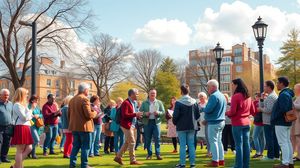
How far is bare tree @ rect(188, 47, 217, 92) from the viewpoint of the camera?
7481 centimetres

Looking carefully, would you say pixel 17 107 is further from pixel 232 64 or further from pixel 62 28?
pixel 232 64

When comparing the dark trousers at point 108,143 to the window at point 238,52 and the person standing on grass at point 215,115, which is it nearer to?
the person standing on grass at point 215,115

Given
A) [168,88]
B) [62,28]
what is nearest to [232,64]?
[168,88]

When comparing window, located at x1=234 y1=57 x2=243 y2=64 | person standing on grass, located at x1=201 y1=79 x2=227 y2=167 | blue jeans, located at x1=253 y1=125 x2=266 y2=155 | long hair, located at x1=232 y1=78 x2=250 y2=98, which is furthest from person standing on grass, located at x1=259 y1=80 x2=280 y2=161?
window, located at x1=234 y1=57 x2=243 y2=64

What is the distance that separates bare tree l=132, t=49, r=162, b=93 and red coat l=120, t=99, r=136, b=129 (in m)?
57.6

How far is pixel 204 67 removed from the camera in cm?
7675

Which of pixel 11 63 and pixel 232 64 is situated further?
pixel 232 64

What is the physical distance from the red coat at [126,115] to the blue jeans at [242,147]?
9.80 feet

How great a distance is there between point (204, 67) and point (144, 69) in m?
14.5

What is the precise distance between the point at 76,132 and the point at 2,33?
21.1 m

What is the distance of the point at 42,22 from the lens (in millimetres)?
→ 28859

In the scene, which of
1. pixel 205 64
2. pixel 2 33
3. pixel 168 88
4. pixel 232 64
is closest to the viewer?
pixel 2 33

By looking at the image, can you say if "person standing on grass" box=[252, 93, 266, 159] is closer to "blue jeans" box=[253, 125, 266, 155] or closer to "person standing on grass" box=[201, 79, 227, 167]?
"blue jeans" box=[253, 125, 266, 155]

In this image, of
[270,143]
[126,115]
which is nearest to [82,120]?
[126,115]
